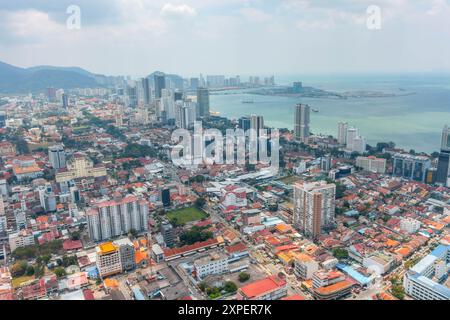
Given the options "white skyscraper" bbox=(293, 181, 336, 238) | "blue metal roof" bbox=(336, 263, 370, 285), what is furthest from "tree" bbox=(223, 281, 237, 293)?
"white skyscraper" bbox=(293, 181, 336, 238)

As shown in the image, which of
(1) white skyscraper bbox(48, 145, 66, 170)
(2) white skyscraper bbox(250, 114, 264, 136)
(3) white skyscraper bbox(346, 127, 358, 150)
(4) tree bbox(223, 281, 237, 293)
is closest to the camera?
(4) tree bbox(223, 281, 237, 293)

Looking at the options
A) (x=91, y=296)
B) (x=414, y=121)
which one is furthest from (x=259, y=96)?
(x=91, y=296)

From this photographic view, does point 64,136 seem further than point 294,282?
Yes

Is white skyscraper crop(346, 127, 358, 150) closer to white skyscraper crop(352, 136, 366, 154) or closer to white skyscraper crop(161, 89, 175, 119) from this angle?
white skyscraper crop(352, 136, 366, 154)

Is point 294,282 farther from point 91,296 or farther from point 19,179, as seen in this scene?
point 19,179

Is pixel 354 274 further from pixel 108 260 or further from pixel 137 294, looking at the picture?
pixel 108 260

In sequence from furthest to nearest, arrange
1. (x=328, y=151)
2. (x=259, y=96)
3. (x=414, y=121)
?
(x=259, y=96) < (x=414, y=121) < (x=328, y=151)

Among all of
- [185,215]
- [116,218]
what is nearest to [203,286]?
[116,218]
